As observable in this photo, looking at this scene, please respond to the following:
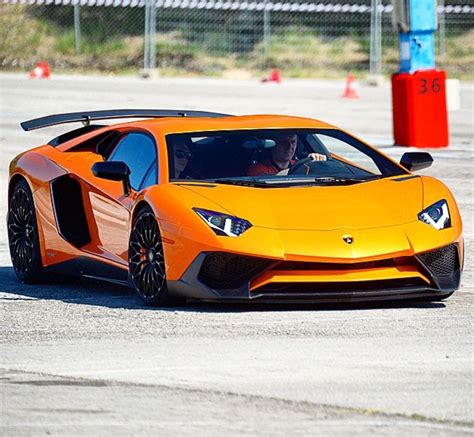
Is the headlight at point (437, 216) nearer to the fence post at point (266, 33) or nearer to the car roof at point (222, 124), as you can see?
the car roof at point (222, 124)

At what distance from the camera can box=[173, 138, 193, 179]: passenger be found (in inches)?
369

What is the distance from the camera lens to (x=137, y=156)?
9.84 m

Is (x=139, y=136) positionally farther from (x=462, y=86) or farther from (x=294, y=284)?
(x=462, y=86)

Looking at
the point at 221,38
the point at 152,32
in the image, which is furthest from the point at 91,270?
the point at 221,38

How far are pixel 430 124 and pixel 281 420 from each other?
14.2 meters

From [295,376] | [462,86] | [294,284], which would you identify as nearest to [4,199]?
[294,284]

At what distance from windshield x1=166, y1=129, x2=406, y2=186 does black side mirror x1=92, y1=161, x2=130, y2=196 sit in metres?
0.30

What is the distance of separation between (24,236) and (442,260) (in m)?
3.39

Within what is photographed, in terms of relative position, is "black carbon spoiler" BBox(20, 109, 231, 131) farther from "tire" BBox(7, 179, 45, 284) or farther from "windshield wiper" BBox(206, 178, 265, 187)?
"windshield wiper" BBox(206, 178, 265, 187)

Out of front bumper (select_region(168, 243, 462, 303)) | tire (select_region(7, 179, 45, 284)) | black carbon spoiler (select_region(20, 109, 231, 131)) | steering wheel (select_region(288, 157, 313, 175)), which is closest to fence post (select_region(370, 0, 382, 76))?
black carbon spoiler (select_region(20, 109, 231, 131))

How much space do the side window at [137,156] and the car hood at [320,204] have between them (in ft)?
2.08

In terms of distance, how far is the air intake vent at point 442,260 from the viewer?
8586 millimetres

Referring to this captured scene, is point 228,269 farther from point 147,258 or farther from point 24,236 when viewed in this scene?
point 24,236

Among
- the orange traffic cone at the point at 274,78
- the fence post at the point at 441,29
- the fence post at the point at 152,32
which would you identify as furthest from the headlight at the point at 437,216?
the fence post at the point at 441,29
